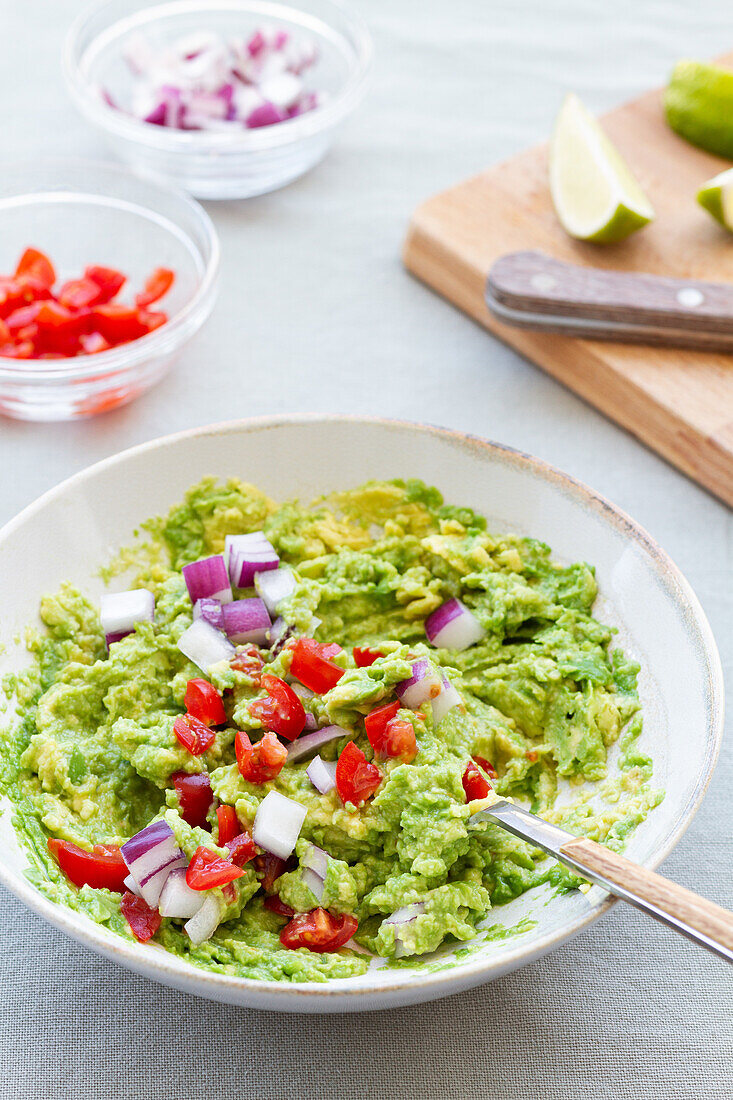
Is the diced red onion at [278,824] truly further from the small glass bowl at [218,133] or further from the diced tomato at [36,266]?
the small glass bowl at [218,133]

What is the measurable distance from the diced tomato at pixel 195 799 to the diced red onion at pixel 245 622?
0.34 meters

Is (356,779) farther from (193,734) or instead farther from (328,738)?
(193,734)

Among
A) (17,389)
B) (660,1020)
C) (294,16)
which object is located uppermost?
(294,16)

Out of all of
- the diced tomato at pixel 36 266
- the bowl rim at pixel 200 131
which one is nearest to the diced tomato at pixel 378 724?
the diced tomato at pixel 36 266

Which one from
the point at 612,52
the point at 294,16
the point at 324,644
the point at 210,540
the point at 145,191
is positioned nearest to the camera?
the point at 324,644

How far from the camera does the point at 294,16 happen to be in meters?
3.93

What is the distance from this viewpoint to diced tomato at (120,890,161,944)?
5.64ft

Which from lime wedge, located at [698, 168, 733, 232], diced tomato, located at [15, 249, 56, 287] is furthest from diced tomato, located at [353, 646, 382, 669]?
lime wedge, located at [698, 168, 733, 232]

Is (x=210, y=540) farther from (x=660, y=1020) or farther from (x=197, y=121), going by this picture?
(x=197, y=121)

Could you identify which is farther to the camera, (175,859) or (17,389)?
(17,389)

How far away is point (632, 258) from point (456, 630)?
5.51 ft

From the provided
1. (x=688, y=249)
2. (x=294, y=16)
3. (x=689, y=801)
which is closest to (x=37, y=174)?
(x=294, y=16)

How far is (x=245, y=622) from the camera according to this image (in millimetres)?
2166

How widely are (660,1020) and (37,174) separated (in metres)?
2.96
